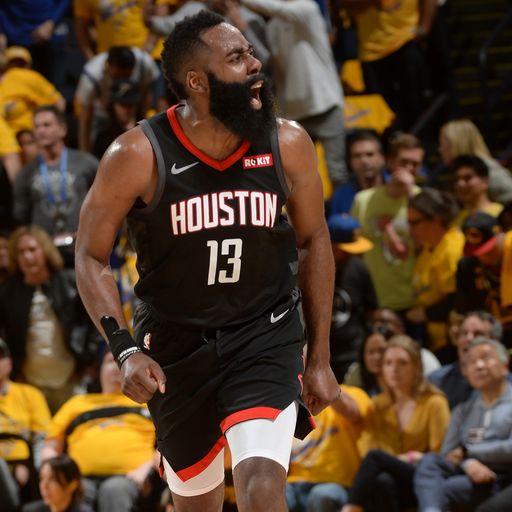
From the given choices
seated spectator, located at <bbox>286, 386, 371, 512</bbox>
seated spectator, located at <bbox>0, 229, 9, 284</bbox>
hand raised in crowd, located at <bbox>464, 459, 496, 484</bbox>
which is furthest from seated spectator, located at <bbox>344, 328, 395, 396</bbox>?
seated spectator, located at <bbox>0, 229, 9, 284</bbox>

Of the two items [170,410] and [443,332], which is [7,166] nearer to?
[443,332]

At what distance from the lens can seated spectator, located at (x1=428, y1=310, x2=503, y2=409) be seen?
709 centimetres

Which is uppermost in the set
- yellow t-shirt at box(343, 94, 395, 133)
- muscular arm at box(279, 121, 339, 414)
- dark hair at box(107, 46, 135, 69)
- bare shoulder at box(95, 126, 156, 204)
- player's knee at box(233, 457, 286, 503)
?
bare shoulder at box(95, 126, 156, 204)

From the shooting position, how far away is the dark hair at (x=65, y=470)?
6.93 meters

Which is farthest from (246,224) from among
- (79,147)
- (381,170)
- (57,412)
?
(79,147)

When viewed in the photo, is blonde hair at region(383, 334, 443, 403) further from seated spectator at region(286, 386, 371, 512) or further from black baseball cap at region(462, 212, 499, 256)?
black baseball cap at region(462, 212, 499, 256)

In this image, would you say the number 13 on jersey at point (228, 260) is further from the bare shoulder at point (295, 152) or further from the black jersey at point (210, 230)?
the bare shoulder at point (295, 152)

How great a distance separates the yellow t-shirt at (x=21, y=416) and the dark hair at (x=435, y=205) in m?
2.74

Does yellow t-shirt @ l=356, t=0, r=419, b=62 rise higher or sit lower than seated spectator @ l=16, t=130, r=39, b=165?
higher

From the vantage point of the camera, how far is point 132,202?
3.95m

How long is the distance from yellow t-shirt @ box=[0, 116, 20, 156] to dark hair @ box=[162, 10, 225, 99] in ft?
17.8

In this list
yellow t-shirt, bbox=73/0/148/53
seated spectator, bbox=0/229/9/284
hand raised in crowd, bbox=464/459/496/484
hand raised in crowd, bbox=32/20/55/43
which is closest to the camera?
hand raised in crowd, bbox=464/459/496/484

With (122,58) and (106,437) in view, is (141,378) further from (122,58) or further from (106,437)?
(122,58)

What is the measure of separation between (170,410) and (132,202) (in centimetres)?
74
